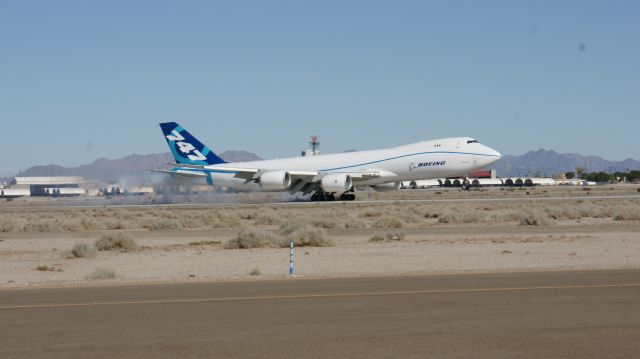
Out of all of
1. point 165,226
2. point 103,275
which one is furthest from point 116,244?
point 165,226

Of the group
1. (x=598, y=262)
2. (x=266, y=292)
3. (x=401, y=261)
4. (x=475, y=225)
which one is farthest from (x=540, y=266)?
(x=475, y=225)

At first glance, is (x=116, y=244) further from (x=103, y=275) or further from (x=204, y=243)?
(x=103, y=275)

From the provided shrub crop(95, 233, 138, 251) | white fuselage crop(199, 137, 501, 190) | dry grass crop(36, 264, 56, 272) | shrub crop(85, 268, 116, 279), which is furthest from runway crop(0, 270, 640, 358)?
white fuselage crop(199, 137, 501, 190)

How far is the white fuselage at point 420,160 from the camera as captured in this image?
6331 centimetres

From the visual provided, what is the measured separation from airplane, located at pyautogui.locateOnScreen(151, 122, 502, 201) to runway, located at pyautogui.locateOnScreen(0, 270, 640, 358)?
4565cm

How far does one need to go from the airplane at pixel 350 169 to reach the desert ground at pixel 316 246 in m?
13.3

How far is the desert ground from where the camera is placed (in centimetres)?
2216

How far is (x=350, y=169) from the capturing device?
216 feet

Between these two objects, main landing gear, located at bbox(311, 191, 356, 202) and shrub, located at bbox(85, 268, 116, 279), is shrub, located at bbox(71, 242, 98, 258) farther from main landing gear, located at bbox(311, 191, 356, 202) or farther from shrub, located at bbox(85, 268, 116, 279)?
main landing gear, located at bbox(311, 191, 356, 202)

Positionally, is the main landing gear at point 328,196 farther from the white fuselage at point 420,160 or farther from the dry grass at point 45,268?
the dry grass at point 45,268

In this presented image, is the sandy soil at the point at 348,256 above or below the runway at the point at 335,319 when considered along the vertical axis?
below

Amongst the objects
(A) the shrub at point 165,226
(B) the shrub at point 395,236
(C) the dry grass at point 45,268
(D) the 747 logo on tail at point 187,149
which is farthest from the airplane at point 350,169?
(C) the dry grass at point 45,268

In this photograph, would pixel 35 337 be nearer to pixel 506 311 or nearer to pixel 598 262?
pixel 506 311

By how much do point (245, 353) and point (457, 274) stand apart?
34.0ft
